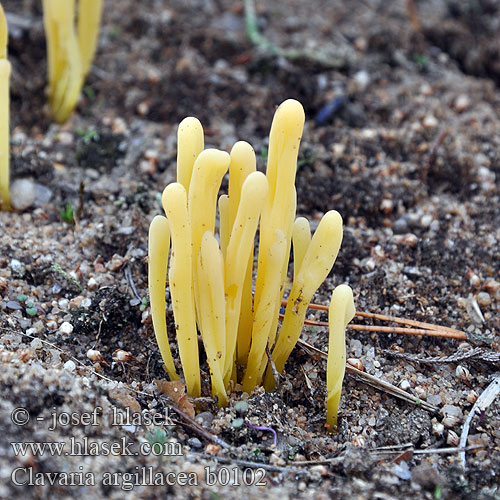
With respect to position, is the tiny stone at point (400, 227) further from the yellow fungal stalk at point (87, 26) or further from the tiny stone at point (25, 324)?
the yellow fungal stalk at point (87, 26)

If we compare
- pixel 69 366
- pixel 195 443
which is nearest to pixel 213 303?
pixel 195 443

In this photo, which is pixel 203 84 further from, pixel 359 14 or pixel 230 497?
pixel 230 497

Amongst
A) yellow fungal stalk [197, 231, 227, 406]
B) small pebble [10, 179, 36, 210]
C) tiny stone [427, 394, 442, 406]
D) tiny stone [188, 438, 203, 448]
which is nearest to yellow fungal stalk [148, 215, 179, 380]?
yellow fungal stalk [197, 231, 227, 406]

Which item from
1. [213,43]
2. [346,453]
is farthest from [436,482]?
[213,43]

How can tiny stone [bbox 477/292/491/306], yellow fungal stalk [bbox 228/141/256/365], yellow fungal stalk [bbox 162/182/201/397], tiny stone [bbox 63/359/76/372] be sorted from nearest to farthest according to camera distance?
yellow fungal stalk [bbox 162/182/201/397] < yellow fungal stalk [bbox 228/141/256/365] < tiny stone [bbox 63/359/76/372] < tiny stone [bbox 477/292/491/306]

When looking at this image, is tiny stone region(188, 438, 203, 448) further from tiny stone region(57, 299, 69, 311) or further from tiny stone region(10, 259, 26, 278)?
tiny stone region(10, 259, 26, 278)

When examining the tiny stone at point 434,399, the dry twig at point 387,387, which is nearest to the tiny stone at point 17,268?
Result: the dry twig at point 387,387
